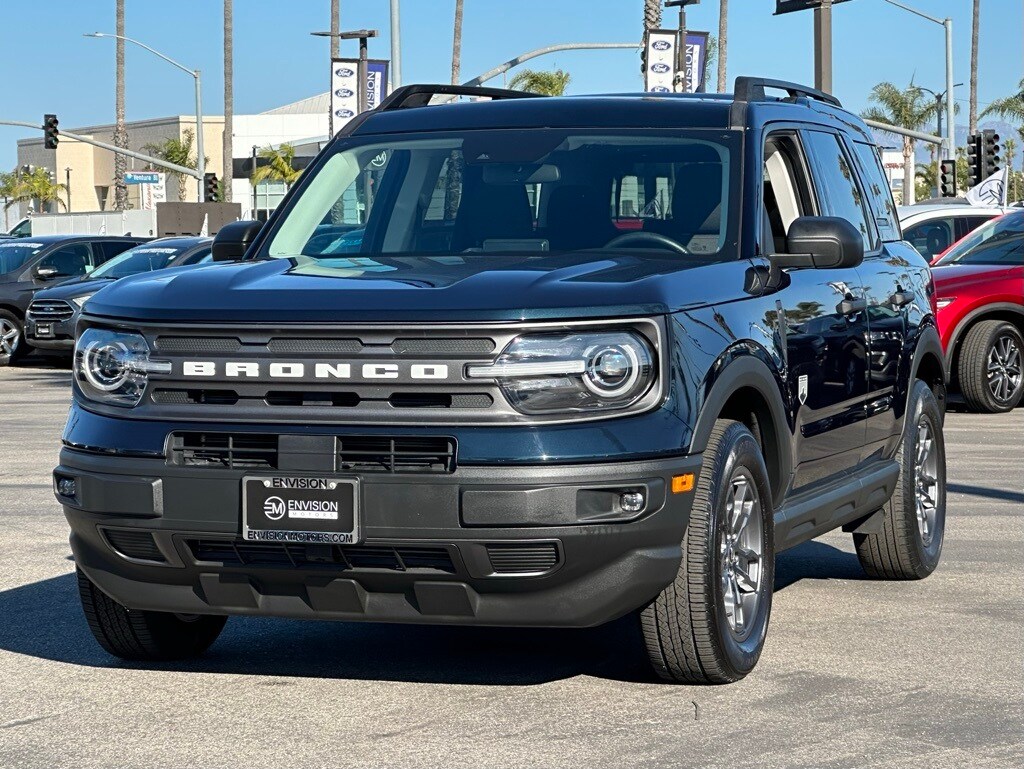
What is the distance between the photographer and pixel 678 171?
6484mm

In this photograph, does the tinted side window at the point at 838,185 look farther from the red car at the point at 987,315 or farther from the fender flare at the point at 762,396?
the red car at the point at 987,315

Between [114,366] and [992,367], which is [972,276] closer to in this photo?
[992,367]

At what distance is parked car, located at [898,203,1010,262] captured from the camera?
18.9 m

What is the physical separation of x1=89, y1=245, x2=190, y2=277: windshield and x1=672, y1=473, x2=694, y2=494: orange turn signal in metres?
20.0

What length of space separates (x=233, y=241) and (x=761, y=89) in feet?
7.10

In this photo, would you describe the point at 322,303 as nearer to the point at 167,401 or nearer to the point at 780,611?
the point at 167,401

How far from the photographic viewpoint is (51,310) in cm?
2308

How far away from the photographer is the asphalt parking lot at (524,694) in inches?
195

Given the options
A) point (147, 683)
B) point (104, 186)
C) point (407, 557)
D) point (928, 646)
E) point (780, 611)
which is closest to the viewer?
point (407, 557)

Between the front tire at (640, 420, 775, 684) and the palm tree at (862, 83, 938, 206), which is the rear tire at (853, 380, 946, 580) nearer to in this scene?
the front tire at (640, 420, 775, 684)

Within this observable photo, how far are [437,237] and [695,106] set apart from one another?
43.4 inches

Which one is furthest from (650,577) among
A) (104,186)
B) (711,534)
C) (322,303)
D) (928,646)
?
(104,186)

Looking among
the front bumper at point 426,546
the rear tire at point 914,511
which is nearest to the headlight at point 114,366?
the front bumper at point 426,546

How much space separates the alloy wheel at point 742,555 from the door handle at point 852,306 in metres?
1.26
